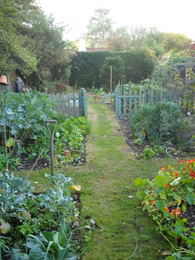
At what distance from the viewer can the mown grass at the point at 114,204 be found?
2234mm

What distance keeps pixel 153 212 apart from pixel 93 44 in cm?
3688

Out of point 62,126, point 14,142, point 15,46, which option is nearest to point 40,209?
point 14,142

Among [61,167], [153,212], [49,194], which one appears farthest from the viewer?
[61,167]

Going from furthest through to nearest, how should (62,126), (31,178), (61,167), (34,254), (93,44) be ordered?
(93,44) < (62,126) < (61,167) < (31,178) < (34,254)

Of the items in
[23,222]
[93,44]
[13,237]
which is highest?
[93,44]

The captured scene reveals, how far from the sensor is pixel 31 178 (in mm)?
3816

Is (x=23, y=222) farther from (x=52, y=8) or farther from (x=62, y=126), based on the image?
(x=52, y=8)

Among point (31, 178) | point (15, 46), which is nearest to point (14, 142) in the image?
point (31, 178)

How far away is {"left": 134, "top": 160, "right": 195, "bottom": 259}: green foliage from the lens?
2.23 metres

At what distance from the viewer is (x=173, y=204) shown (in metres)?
2.69

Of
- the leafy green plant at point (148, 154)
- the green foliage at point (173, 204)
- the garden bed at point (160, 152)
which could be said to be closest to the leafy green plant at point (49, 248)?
the green foliage at point (173, 204)

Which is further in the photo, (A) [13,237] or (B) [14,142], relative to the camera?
(B) [14,142]

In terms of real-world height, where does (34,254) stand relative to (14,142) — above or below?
below

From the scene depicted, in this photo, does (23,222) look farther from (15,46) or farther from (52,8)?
(52,8)
